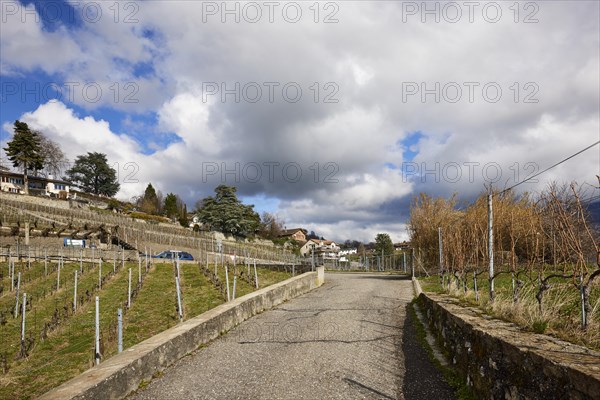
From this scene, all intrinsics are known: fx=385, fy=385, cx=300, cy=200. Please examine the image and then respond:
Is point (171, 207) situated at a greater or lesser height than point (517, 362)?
greater

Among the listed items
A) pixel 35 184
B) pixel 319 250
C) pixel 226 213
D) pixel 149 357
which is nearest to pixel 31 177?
pixel 35 184

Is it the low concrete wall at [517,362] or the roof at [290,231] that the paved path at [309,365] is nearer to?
the low concrete wall at [517,362]

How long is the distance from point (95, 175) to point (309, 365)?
97.8m

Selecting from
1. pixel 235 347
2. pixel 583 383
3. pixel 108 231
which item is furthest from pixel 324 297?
pixel 108 231

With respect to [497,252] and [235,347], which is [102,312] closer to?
[235,347]

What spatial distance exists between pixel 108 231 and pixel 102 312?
25.5 m

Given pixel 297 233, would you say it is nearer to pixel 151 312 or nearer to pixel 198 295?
pixel 198 295

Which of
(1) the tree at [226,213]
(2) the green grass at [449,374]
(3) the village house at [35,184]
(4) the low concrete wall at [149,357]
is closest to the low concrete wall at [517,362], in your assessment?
(2) the green grass at [449,374]

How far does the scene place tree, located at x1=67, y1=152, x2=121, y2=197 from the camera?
292ft

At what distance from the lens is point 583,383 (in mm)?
2846

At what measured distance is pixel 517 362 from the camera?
3820 mm

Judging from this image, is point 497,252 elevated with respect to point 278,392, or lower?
elevated

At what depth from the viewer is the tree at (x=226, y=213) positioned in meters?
64.7

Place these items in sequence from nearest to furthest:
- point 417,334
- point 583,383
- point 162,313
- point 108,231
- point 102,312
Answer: point 583,383 < point 417,334 < point 162,313 < point 102,312 < point 108,231
